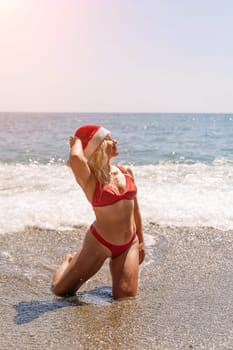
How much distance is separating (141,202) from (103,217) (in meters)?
3.95

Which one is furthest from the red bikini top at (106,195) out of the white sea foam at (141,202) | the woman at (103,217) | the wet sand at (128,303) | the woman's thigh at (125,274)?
the white sea foam at (141,202)

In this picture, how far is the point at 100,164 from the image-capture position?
404 centimetres

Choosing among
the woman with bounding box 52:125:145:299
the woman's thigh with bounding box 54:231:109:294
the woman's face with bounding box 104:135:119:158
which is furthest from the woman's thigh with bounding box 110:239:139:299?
the woman's face with bounding box 104:135:119:158

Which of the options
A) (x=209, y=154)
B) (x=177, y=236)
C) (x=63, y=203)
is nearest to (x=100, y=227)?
(x=177, y=236)

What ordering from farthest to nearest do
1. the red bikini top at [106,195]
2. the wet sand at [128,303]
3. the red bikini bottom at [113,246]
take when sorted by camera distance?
1. the red bikini bottom at [113,246]
2. the red bikini top at [106,195]
3. the wet sand at [128,303]

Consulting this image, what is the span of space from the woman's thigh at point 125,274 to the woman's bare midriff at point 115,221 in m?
0.14

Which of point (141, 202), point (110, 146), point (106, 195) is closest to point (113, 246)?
point (106, 195)

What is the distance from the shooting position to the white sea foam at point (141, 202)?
6816 mm

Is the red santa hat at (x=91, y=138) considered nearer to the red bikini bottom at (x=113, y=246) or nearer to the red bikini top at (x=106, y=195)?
the red bikini top at (x=106, y=195)

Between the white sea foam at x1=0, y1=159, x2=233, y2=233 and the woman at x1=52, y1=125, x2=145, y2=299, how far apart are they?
243 cm

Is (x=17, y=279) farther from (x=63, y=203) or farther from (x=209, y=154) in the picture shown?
(x=209, y=154)

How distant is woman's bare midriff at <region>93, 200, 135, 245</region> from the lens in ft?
13.3

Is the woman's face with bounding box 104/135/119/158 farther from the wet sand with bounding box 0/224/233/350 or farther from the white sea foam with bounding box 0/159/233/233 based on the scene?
the white sea foam with bounding box 0/159/233/233

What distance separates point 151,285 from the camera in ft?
14.5
